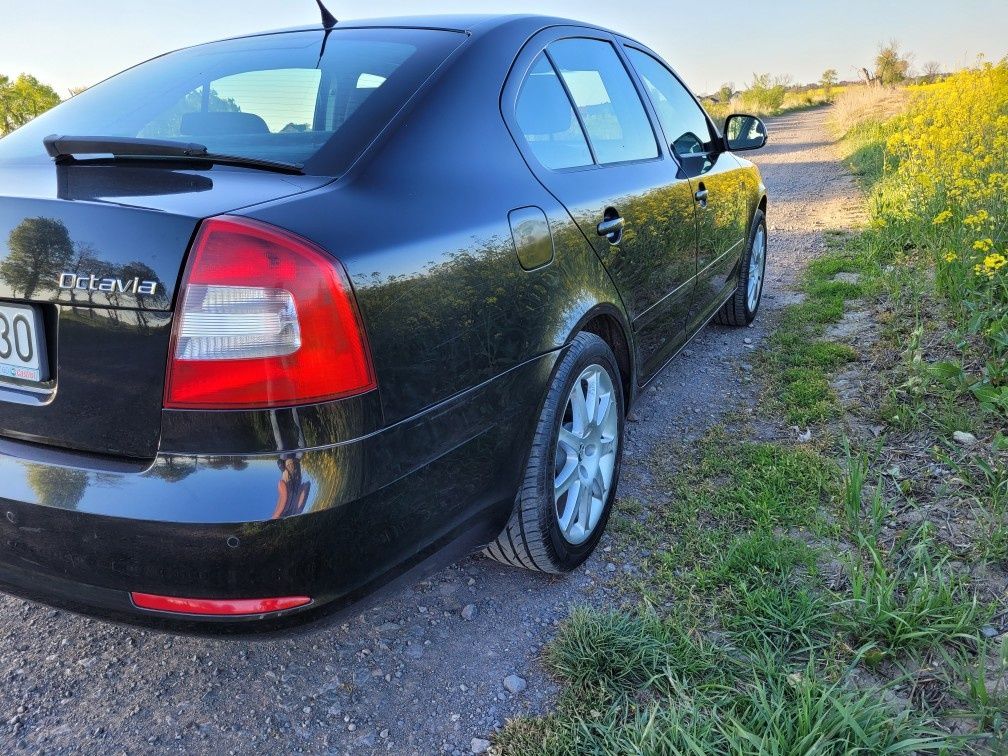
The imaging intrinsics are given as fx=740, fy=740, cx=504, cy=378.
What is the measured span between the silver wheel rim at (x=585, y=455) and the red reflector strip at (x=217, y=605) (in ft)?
2.99

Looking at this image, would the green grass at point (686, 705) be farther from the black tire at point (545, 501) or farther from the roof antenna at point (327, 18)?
the roof antenna at point (327, 18)

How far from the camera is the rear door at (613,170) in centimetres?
217

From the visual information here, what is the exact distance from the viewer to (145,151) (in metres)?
1.53

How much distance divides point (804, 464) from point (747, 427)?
1.64 feet

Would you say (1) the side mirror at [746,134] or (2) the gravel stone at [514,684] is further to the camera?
(1) the side mirror at [746,134]

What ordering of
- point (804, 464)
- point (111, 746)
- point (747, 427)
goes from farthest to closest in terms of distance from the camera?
point (747, 427), point (804, 464), point (111, 746)

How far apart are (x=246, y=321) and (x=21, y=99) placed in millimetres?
17986

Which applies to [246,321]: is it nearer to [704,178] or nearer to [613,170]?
[613,170]

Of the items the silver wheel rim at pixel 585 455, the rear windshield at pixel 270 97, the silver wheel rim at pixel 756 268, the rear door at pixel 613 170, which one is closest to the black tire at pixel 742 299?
the silver wheel rim at pixel 756 268

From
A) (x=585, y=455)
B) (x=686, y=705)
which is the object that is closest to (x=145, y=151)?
(x=585, y=455)

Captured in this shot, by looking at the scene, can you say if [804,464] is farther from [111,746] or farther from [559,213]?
[111,746]

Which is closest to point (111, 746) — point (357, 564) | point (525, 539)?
point (357, 564)

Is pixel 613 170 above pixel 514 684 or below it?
above

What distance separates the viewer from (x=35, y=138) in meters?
1.93
